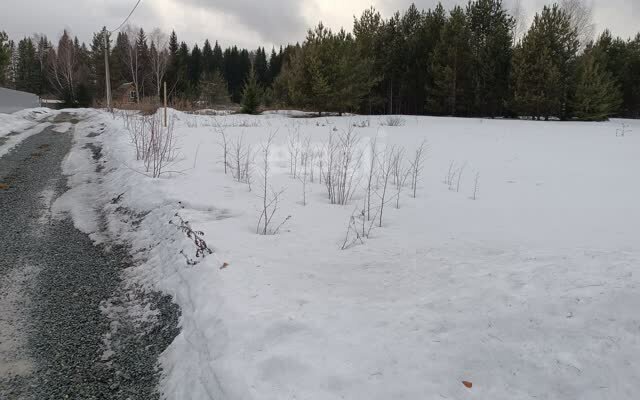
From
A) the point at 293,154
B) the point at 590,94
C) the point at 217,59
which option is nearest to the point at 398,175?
the point at 293,154

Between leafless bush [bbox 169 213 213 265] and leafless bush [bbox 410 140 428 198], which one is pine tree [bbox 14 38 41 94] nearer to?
leafless bush [bbox 410 140 428 198]

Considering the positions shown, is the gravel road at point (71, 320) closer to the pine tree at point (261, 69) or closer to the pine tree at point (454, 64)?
the pine tree at point (454, 64)

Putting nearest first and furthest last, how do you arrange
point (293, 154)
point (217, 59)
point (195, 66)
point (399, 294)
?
point (399, 294)
point (293, 154)
point (195, 66)
point (217, 59)

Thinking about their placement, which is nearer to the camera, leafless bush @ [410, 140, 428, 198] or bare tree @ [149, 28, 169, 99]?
leafless bush @ [410, 140, 428, 198]

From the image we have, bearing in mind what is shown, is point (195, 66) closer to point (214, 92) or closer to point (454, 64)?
point (214, 92)

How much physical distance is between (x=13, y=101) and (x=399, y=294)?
27087 mm

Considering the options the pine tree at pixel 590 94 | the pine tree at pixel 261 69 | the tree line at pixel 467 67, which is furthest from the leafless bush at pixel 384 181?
the pine tree at pixel 261 69

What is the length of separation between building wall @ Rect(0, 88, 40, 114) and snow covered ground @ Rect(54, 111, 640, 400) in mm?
21025

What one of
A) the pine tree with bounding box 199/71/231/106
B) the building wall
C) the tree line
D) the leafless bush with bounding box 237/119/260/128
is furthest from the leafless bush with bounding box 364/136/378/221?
the pine tree with bounding box 199/71/231/106

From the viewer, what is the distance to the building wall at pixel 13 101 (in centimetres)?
2025

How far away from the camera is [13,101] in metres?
21.8

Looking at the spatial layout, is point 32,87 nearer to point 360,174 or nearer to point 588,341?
point 360,174

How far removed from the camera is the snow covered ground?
5.45 feet

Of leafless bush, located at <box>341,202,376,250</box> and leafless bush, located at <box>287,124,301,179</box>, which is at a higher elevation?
leafless bush, located at <box>287,124,301,179</box>
